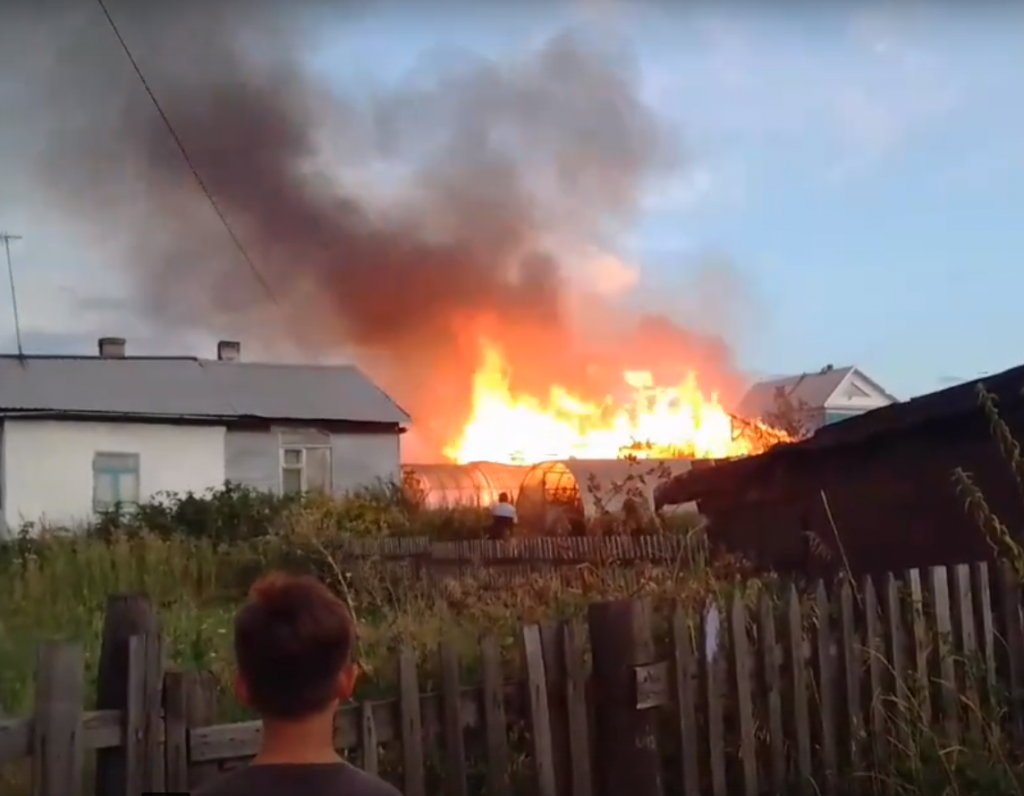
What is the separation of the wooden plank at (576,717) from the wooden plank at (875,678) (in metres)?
1.57

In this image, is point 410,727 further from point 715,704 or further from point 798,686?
point 798,686

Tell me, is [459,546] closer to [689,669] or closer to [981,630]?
[981,630]

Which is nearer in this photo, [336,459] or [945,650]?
[945,650]

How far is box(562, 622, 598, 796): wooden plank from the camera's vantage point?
404cm

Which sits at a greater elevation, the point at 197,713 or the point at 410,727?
the point at 197,713

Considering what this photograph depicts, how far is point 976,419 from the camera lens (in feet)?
24.8

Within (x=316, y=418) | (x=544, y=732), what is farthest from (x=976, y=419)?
(x=316, y=418)

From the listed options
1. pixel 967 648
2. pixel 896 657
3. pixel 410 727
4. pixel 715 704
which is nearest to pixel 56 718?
pixel 410 727

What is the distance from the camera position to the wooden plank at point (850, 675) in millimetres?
4988

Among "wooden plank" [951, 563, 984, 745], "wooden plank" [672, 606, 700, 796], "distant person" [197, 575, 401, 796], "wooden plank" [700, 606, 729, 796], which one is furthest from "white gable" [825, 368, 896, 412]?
"distant person" [197, 575, 401, 796]

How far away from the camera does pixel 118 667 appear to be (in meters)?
3.22

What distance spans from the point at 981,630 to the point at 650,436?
738 inches

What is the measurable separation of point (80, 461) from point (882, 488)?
1934 cm

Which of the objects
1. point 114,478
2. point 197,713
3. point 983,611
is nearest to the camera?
point 197,713
